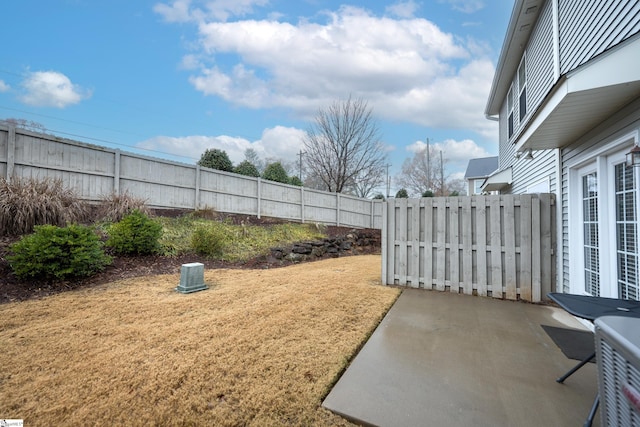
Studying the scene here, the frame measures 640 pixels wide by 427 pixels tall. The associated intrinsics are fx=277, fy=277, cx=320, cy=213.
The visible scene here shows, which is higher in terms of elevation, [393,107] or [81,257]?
[393,107]

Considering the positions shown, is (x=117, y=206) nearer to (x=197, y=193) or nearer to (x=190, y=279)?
(x=197, y=193)

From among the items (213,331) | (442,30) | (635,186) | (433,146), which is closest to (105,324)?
(213,331)

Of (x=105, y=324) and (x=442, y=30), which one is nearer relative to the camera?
(x=105, y=324)

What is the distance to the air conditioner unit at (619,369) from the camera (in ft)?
2.57

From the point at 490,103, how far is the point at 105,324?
36.3 feet

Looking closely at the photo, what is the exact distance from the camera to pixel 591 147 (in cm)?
315

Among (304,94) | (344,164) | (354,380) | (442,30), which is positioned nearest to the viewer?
(354,380)

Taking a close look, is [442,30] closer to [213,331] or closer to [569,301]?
[569,301]

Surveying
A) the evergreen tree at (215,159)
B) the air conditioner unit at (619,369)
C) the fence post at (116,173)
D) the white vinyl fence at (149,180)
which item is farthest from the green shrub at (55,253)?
the evergreen tree at (215,159)

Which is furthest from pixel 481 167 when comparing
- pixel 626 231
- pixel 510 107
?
pixel 626 231

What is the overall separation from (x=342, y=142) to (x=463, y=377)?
16.0 m

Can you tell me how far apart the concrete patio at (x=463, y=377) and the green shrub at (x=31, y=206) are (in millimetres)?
6180

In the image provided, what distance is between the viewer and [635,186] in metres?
2.49

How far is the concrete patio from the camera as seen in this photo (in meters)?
1.62
